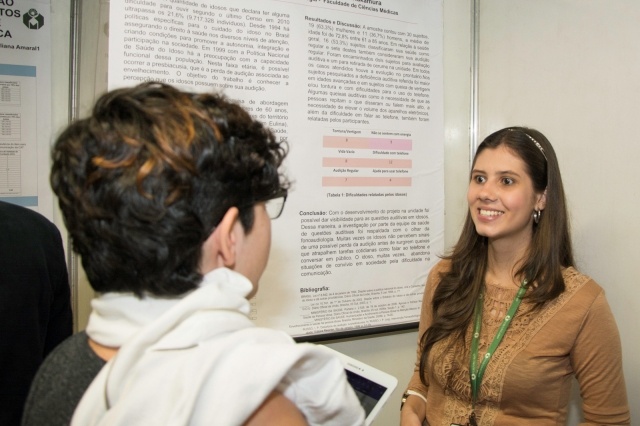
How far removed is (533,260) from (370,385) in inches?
24.5

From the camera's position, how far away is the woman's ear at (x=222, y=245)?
2.04 feet

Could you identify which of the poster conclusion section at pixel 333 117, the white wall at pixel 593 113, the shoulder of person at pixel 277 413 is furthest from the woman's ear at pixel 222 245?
the white wall at pixel 593 113

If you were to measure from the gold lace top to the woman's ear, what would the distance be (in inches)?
39.3

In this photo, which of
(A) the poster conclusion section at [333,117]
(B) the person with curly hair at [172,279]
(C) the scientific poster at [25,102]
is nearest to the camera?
(B) the person with curly hair at [172,279]

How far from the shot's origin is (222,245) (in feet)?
2.06

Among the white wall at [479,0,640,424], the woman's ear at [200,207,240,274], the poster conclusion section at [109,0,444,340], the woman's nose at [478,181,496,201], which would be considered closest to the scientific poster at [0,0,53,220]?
the poster conclusion section at [109,0,444,340]

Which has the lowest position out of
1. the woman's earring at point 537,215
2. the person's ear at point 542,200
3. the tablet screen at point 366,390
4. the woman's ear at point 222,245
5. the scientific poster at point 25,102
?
the tablet screen at point 366,390

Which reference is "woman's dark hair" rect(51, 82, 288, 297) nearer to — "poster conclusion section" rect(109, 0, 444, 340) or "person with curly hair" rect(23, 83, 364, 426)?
"person with curly hair" rect(23, 83, 364, 426)

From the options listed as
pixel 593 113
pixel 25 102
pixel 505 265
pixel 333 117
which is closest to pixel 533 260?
pixel 505 265

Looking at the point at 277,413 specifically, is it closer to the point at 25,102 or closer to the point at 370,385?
the point at 370,385

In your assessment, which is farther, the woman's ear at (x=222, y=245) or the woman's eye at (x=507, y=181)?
the woman's eye at (x=507, y=181)

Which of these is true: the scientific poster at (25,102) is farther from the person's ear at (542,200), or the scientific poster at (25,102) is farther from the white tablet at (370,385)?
the person's ear at (542,200)

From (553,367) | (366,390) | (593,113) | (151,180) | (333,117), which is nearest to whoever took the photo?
(151,180)

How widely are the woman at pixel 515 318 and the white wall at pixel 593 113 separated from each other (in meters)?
0.20
